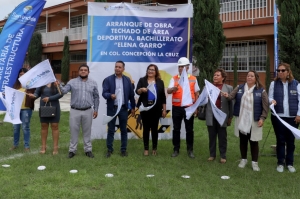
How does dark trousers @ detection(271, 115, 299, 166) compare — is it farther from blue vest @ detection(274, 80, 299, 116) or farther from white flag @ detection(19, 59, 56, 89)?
white flag @ detection(19, 59, 56, 89)

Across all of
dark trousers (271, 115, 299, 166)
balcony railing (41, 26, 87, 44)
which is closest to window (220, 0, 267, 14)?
balcony railing (41, 26, 87, 44)

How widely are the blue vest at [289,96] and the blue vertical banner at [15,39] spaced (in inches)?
197

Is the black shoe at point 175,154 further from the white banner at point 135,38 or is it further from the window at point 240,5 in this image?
the window at point 240,5

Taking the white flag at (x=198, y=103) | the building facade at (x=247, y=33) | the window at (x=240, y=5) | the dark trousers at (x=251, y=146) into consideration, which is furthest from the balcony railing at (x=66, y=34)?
the dark trousers at (x=251, y=146)

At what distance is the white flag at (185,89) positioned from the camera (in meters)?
7.04

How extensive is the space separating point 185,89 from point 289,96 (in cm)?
191

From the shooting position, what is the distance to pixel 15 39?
7.43 m

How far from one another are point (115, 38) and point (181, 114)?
2705 millimetres

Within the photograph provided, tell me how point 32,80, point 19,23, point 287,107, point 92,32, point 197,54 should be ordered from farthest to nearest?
point 197,54
point 92,32
point 19,23
point 32,80
point 287,107

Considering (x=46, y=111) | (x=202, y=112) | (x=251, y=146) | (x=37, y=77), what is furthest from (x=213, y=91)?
(x=37, y=77)

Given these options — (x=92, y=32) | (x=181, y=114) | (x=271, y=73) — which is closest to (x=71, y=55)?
(x=271, y=73)

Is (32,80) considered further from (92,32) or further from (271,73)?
(271,73)

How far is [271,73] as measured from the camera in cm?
1855

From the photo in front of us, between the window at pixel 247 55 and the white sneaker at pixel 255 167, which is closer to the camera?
the white sneaker at pixel 255 167
